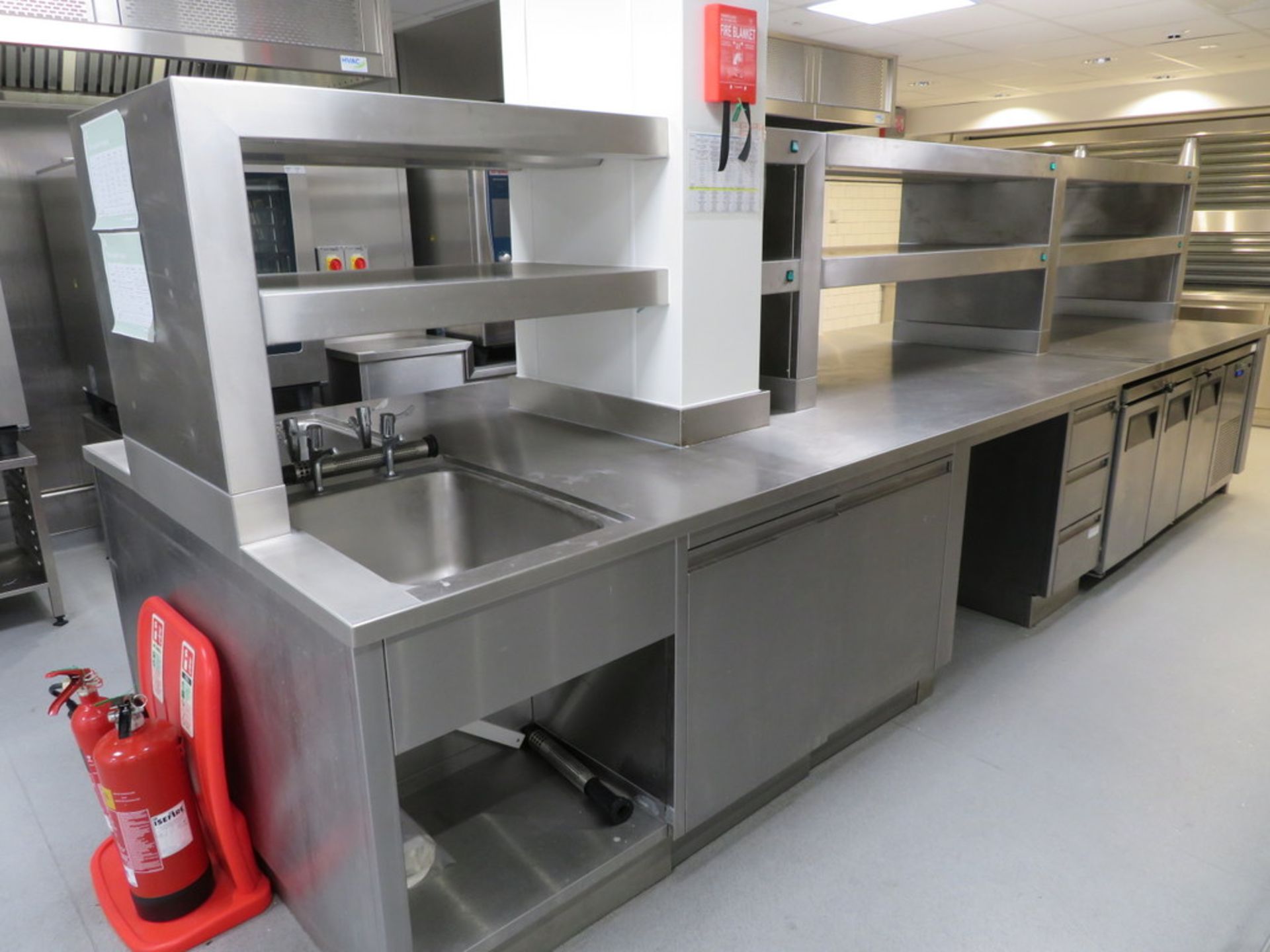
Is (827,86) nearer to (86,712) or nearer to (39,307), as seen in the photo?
(39,307)

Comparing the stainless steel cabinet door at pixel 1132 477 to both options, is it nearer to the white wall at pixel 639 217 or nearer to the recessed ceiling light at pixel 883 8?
the white wall at pixel 639 217

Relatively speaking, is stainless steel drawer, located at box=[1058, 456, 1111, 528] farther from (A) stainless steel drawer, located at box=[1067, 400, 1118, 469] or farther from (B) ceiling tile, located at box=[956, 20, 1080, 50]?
(B) ceiling tile, located at box=[956, 20, 1080, 50]

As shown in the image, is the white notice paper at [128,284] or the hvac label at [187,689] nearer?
the white notice paper at [128,284]

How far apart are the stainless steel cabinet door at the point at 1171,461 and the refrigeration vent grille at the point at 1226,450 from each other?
0.55 m

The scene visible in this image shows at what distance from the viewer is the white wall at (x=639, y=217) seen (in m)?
1.99

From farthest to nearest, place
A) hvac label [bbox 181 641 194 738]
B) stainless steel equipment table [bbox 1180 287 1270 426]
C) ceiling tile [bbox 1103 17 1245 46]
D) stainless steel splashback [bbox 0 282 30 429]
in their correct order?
stainless steel equipment table [bbox 1180 287 1270 426]
ceiling tile [bbox 1103 17 1245 46]
stainless steel splashback [bbox 0 282 30 429]
hvac label [bbox 181 641 194 738]

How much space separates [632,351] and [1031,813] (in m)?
1.51

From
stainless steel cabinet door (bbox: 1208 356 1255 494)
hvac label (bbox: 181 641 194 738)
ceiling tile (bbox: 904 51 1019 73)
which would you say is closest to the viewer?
hvac label (bbox: 181 641 194 738)

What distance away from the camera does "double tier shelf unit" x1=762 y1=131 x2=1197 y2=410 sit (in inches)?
94.3

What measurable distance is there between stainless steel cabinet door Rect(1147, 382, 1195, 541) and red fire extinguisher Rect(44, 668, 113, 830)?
3.61m

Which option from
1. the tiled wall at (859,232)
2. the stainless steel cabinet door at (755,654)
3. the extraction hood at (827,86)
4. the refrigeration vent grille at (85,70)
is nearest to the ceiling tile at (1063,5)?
the extraction hood at (827,86)

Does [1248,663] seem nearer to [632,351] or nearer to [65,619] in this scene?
[632,351]

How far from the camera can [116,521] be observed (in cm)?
219

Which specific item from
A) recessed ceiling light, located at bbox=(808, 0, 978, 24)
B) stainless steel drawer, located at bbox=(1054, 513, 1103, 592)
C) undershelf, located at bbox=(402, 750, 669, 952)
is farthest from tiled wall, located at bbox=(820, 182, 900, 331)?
undershelf, located at bbox=(402, 750, 669, 952)
